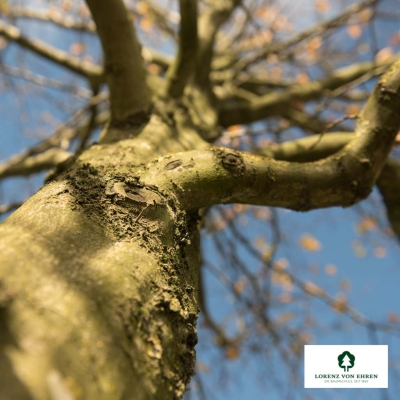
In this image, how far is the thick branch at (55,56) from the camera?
119 inches

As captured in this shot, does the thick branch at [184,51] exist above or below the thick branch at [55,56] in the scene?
below

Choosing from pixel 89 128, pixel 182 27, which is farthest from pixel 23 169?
pixel 182 27

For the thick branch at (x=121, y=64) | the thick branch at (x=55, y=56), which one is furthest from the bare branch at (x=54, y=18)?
the thick branch at (x=121, y=64)

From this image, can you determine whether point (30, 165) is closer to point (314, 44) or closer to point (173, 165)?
point (173, 165)

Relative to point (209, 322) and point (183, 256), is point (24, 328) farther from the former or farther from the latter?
point (209, 322)

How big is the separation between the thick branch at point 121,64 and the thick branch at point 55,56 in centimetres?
125

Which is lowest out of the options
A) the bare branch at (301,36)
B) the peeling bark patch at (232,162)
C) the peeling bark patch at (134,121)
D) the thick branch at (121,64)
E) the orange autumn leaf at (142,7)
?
the peeling bark patch at (232,162)

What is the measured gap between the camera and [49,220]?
37.6 inches

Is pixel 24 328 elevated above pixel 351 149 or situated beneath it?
situated beneath

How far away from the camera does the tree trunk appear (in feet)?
2.12

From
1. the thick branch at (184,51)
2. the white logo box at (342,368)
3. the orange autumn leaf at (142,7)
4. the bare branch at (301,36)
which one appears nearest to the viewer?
the thick branch at (184,51)

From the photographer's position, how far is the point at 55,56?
3203 mm

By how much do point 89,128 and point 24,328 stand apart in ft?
9.37

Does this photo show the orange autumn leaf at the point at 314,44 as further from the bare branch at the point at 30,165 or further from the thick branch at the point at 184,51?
the bare branch at the point at 30,165
